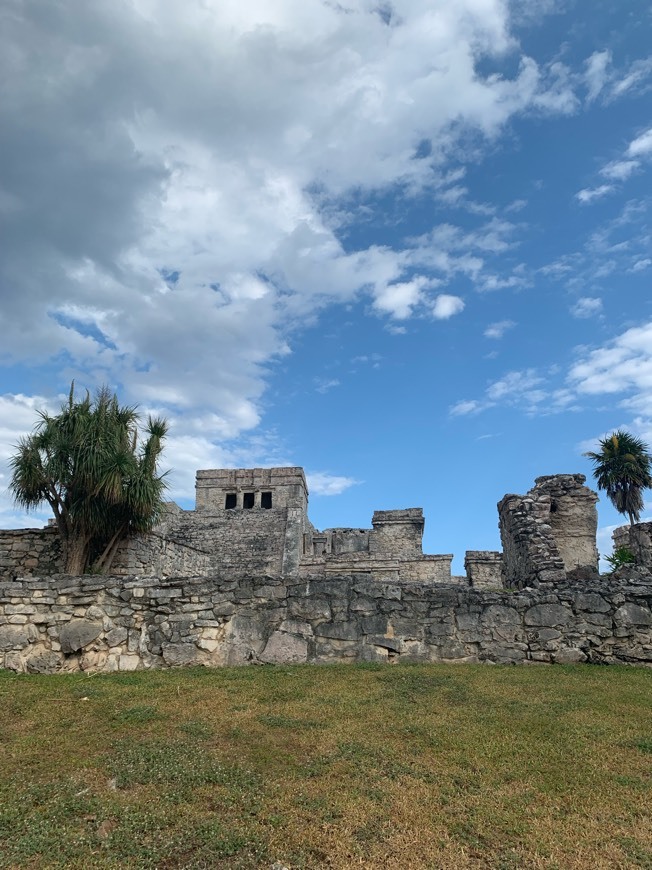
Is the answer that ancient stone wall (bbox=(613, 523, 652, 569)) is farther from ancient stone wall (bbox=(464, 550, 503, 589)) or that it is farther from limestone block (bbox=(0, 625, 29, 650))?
limestone block (bbox=(0, 625, 29, 650))

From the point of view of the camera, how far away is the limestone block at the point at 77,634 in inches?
337

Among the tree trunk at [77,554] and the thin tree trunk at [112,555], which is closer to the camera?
the tree trunk at [77,554]

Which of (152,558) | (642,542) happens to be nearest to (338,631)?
(152,558)

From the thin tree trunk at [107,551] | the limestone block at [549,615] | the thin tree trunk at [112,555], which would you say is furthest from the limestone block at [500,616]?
the thin tree trunk at [112,555]

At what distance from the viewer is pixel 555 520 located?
548 inches

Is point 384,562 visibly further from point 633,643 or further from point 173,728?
point 173,728

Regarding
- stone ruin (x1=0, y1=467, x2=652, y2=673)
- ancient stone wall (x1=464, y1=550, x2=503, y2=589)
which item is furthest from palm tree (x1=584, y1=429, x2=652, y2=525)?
stone ruin (x1=0, y1=467, x2=652, y2=673)

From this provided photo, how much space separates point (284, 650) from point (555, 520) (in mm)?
8424

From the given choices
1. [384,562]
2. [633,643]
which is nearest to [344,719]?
[633,643]

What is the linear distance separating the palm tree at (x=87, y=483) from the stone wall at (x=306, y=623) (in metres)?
3.22

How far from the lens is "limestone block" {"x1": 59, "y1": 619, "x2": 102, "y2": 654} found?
8555 mm

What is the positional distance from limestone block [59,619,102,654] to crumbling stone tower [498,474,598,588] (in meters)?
8.80

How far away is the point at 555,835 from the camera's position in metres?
3.64

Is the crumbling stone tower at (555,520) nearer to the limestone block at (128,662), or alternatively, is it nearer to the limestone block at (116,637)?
the limestone block at (128,662)
